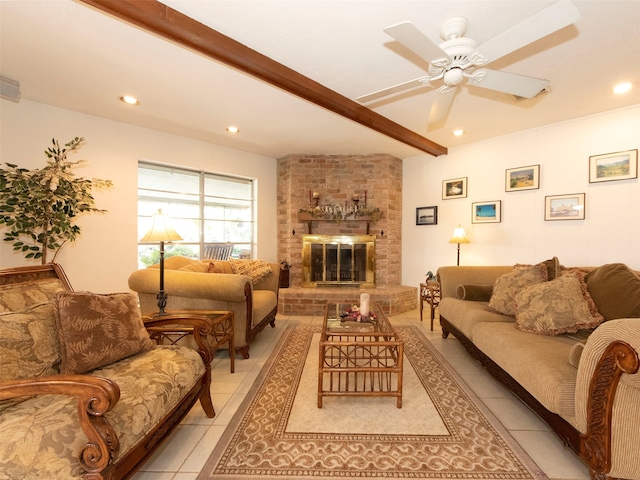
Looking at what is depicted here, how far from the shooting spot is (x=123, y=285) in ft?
12.0

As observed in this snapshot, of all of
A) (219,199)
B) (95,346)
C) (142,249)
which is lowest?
(95,346)

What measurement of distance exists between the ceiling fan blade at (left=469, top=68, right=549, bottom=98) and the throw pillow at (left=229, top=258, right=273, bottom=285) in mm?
2788

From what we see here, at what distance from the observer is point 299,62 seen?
2.33 metres

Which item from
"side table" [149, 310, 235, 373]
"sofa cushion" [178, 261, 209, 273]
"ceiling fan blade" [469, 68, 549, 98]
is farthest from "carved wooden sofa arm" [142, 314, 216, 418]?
"ceiling fan blade" [469, 68, 549, 98]

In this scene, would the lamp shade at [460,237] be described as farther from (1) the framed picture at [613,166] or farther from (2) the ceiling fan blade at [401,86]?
(2) the ceiling fan blade at [401,86]

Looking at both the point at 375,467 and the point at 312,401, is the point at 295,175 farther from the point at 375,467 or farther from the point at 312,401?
the point at 375,467

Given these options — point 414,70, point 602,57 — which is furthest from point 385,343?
point 602,57

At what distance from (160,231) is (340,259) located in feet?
9.70

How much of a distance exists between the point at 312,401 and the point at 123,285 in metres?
3.01

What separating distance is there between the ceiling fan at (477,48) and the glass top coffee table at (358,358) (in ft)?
5.78

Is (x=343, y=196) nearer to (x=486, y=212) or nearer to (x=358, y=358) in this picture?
(x=486, y=212)

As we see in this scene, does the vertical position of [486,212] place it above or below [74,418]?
above

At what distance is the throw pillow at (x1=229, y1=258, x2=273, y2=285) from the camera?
348 centimetres

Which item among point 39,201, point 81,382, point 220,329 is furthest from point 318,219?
point 81,382
